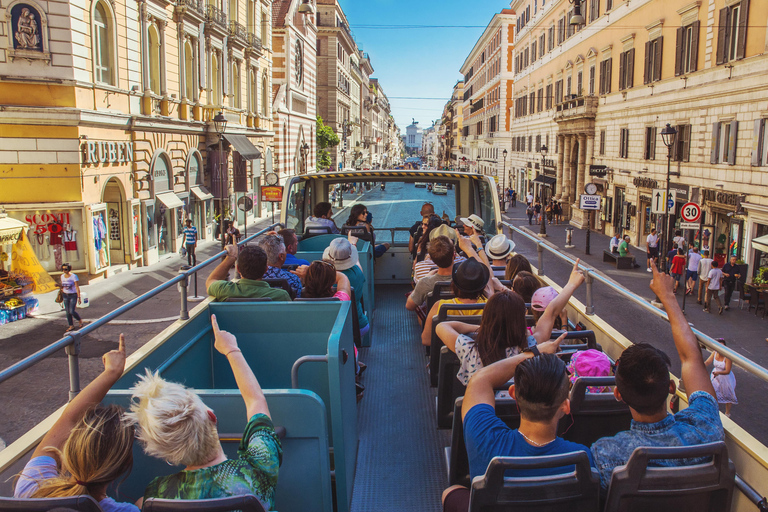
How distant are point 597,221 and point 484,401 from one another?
3677cm

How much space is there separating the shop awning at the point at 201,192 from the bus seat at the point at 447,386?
2697 centimetres

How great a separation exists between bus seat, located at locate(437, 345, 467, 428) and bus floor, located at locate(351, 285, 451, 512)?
1.48 feet

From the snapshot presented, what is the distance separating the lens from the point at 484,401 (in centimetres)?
276

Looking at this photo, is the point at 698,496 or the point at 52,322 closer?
the point at 698,496

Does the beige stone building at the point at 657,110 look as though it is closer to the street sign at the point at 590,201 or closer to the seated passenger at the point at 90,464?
the street sign at the point at 590,201

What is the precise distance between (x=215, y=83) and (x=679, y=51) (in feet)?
74.7

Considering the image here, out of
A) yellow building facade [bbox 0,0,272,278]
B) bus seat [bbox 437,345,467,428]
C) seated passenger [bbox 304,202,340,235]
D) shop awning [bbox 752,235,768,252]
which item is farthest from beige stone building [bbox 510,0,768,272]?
yellow building facade [bbox 0,0,272,278]

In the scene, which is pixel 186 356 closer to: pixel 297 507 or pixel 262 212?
pixel 297 507

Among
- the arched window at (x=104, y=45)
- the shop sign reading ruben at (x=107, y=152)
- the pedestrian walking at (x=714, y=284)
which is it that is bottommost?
the pedestrian walking at (x=714, y=284)

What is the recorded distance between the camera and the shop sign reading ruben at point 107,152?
63.4ft

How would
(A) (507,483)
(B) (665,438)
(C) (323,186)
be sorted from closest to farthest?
(A) (507,483) < (B) (665,438) < (C) (323,186)

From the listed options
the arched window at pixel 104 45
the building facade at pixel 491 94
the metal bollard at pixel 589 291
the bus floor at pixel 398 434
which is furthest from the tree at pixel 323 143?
the metal bollard at pixel 589 291

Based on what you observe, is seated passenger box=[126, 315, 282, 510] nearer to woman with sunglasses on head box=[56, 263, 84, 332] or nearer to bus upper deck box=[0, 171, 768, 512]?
bus upper deck box=[0, 171, 768, 512]

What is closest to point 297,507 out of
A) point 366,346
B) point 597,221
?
point 366,346
